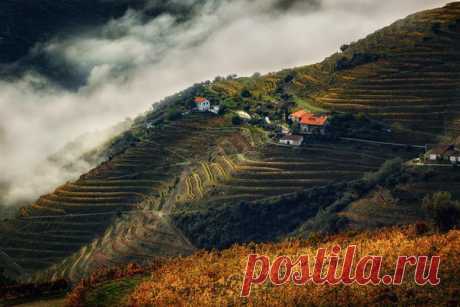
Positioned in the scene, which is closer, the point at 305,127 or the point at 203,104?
the point at 305,127

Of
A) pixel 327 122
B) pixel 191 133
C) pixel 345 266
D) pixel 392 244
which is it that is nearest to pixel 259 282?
pixel 345 266

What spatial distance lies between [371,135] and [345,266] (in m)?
51.1

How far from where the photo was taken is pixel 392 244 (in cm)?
2914

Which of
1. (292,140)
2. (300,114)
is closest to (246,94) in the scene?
(300,114)

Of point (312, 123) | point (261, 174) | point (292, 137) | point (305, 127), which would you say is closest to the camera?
point (261, 174)

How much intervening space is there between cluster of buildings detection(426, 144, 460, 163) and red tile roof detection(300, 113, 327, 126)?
1486 centimetres

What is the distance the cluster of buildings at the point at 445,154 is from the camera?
2613 inches

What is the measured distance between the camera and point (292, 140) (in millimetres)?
77938

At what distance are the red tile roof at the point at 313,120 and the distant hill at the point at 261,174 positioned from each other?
5.67ft

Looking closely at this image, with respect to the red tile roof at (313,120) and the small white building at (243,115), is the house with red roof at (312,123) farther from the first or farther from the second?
the small white building at (243,115)

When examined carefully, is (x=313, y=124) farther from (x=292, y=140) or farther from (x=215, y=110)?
(x=215, y=110)

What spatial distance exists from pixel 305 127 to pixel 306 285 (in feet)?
182

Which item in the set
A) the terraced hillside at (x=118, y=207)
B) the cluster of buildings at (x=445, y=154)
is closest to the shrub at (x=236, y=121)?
the terraced hillside at (x=118, y=207)

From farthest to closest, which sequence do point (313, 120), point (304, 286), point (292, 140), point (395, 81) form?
point (395, 81) < point (313, 120) < point (292, 140) < point (304, 286)
